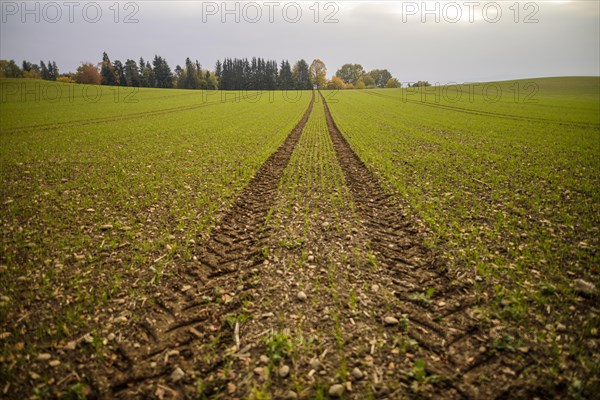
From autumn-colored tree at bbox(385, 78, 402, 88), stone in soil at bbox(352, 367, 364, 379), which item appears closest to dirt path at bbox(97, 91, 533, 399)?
stone in soil at bbox(352, 367, 364, 379)

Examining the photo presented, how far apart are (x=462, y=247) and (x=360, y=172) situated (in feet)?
23.3

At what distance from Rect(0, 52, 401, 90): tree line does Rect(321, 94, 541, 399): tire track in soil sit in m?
143

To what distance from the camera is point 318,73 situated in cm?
15988

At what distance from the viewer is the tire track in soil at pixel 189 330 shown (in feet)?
11.7

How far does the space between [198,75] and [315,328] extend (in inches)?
6027

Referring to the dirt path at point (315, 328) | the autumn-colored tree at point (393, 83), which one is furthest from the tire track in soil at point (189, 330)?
the autumn-colored tree at point (393, 83)

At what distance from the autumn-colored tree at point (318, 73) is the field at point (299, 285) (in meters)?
163

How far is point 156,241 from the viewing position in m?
6.89

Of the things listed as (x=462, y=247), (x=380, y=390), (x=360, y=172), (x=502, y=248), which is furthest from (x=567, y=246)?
(x=360, y=172)

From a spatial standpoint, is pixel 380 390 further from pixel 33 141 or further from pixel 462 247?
pixel 33 141

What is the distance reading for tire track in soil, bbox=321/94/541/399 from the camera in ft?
11.4

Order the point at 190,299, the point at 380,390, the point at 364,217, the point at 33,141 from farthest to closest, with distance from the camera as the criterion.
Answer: the point at 33,141 → the point at 364,217 → the point at 190,299 → the point at 380,390

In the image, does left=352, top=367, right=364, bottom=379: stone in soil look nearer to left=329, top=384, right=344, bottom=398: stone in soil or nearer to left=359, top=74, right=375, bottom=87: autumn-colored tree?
left=329, top=384, right=344, bottom=398: stone in soil

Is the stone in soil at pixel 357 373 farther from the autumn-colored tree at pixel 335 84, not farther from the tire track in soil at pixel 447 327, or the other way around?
the autumn-colored tree at pixel 335 84
